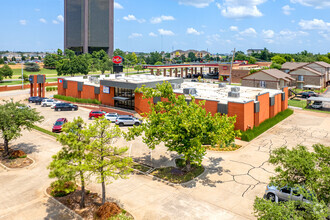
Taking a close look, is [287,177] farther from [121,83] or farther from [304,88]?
[304,88]

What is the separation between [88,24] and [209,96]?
14254 centimetres

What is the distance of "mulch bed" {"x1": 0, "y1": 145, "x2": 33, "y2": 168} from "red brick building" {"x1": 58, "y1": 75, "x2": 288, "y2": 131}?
1417 centimetres

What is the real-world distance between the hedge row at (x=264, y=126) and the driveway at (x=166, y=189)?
75.5 inches

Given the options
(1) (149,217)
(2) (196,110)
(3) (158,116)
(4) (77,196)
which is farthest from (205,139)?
(4) (77,196)

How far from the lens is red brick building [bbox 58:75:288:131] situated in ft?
119

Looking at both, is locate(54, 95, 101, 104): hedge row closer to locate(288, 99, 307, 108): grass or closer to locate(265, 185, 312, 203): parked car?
locate(265, 185, 312, 203): parked car

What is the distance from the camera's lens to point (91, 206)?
19.1 metres

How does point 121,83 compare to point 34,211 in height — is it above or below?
above

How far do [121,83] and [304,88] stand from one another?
62.1 metres

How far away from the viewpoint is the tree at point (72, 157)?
15.9 meters

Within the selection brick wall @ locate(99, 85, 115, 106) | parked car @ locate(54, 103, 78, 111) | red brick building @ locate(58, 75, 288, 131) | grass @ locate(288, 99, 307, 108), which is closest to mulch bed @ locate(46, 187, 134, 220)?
red brick building @ locate(58, 75, 288, 131)

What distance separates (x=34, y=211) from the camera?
1855 centimetres

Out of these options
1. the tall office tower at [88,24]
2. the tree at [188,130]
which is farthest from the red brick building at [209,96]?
the tall office tower at [88,24]

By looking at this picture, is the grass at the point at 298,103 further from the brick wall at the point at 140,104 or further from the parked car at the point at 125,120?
the parked car at the point at 125,120
